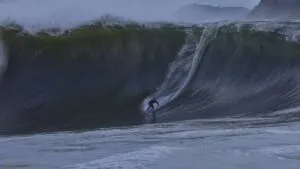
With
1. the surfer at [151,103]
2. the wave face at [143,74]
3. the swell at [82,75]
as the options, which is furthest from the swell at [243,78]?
the swell at [82,75]

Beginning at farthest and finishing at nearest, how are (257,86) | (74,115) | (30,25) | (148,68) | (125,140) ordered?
(30,25)
(148,68)
(257,86)
(74,115)
(125,140)

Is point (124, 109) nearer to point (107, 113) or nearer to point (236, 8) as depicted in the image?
point (107, 113)

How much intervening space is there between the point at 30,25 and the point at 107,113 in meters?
4.47

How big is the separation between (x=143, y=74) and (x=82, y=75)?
1.19 meters

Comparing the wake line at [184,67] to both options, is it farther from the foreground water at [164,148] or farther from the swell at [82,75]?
the foreground water at [164,148]

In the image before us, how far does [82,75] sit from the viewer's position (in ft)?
53.6

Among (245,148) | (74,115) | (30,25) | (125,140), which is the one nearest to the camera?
(245,148)

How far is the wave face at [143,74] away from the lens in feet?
47.4

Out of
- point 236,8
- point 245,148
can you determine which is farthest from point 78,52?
point 236,8

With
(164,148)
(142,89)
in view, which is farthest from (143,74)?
(164,148)

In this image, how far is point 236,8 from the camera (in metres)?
47.5

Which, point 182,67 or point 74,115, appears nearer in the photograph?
point 74,115

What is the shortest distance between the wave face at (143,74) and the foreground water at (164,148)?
211 centimetres

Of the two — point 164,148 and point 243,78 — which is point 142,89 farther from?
point 164,148
